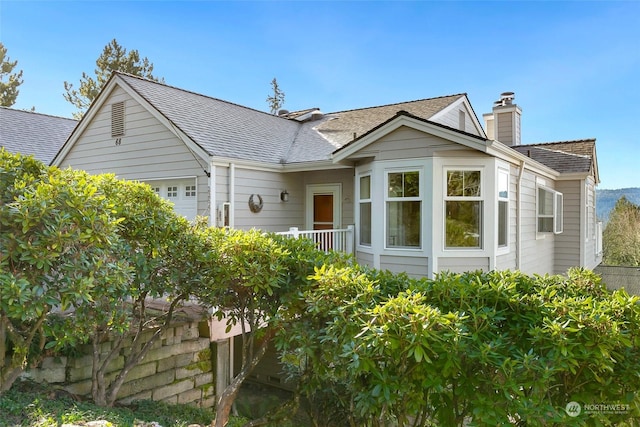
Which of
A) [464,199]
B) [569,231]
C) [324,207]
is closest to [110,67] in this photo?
[324,207]

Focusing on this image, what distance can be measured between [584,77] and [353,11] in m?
9.38

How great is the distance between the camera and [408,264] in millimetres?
6992

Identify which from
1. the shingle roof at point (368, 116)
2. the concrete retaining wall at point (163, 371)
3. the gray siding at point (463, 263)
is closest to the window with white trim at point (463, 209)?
the gray siding at point (463, 263)

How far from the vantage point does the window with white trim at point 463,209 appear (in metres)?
6.82

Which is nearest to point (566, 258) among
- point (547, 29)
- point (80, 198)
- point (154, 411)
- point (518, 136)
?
point (518, 136)

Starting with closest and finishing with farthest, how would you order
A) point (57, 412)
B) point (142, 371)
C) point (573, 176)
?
point (57, 412) < point (142, 371) < point (573, 176)

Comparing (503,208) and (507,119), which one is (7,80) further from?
(503,208)

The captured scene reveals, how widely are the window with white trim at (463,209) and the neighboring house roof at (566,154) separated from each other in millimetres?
5020

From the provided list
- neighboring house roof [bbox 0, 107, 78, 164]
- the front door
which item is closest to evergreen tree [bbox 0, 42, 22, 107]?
neighboring house roof [bbox 0, 107, 78, 164]

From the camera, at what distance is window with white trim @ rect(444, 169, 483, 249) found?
682cm

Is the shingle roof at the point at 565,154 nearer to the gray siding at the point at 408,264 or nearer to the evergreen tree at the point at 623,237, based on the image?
the gray siding at the point at 408,264

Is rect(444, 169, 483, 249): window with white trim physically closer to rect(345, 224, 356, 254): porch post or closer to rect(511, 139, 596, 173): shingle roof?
rect(345, 224, 356, 254): porch post

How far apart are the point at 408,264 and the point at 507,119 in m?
8.16

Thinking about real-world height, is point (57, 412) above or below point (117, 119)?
below
